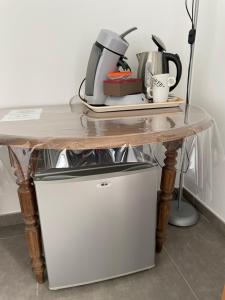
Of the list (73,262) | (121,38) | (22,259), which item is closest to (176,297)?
(73,262)

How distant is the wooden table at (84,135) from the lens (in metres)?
0.82

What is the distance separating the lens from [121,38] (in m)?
1.15

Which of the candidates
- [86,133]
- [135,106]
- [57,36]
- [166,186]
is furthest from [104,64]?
[166,186]

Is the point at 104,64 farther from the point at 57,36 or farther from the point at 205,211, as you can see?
the point at 205,211

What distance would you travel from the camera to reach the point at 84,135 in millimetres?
844

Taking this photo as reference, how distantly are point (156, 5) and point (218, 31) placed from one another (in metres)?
0.36

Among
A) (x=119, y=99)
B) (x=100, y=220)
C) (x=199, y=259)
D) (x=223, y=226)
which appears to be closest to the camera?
(x=100, y=220)

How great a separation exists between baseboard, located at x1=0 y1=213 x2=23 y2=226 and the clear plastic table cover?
65cm

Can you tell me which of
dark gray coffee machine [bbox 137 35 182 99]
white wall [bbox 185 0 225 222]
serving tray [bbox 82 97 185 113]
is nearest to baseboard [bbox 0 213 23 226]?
serving tray [bbox 82 97 185 113]

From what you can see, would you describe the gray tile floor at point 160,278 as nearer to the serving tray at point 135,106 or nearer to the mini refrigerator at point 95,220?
the mini refrigerator at point 95,220

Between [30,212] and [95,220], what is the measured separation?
26 cm

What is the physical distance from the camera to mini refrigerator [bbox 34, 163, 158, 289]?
0.99m

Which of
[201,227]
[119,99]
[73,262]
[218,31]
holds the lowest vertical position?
[201,227]

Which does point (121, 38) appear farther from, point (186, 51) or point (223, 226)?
point (223, 226)
